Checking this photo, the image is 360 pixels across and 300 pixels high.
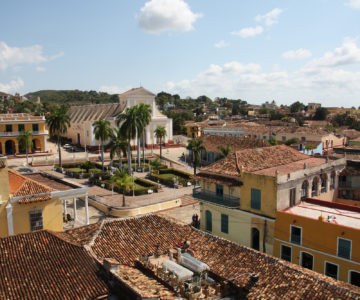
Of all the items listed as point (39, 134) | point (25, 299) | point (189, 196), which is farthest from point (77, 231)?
point (39, 134)

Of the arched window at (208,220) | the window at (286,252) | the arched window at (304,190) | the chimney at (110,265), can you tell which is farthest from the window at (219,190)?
the chimney at (110,265)

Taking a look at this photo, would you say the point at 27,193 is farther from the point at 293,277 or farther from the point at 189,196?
the point at 189,196

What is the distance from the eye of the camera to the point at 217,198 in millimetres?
24141

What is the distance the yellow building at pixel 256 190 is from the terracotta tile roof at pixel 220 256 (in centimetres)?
559

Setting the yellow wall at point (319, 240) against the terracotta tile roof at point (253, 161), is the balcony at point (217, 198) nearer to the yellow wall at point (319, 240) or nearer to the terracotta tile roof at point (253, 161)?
the terracotta tile roof at point (253, 161)

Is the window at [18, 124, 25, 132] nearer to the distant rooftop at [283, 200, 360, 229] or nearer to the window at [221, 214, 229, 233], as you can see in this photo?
the window at [221, 214, 229, 233]

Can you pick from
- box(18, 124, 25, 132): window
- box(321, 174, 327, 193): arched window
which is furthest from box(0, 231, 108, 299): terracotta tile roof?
box(18, 124, 25, 132): window

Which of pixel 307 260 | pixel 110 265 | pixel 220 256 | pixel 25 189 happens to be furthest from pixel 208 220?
pixel 110 265

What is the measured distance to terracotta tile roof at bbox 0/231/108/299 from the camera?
11852 mm

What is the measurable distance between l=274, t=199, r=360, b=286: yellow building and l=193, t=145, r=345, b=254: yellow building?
35.5 inches

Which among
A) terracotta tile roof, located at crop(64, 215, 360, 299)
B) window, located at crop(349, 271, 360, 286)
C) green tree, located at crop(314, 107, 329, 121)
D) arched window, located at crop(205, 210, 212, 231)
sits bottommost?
window, located at crop(349, 271, 360, 286)

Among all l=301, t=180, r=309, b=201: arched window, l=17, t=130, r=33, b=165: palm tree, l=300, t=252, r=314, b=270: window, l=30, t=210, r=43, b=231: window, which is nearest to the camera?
l=300, t=252, r=314, b=270: window

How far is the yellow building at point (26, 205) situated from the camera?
61.3 ft

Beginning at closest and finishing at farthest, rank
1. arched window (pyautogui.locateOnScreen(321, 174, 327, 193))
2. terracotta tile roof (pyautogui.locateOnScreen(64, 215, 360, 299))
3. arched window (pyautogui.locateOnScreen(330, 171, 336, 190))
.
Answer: terracotta tile roof (pyautogui.locateOnScreen(64, 215, 360, 299)), arched window (pyautogui.locateOnScreen(321, 174, 327, 193)), arched window (pyautogui.locateOnScreen(330, 171, 336, 190))
